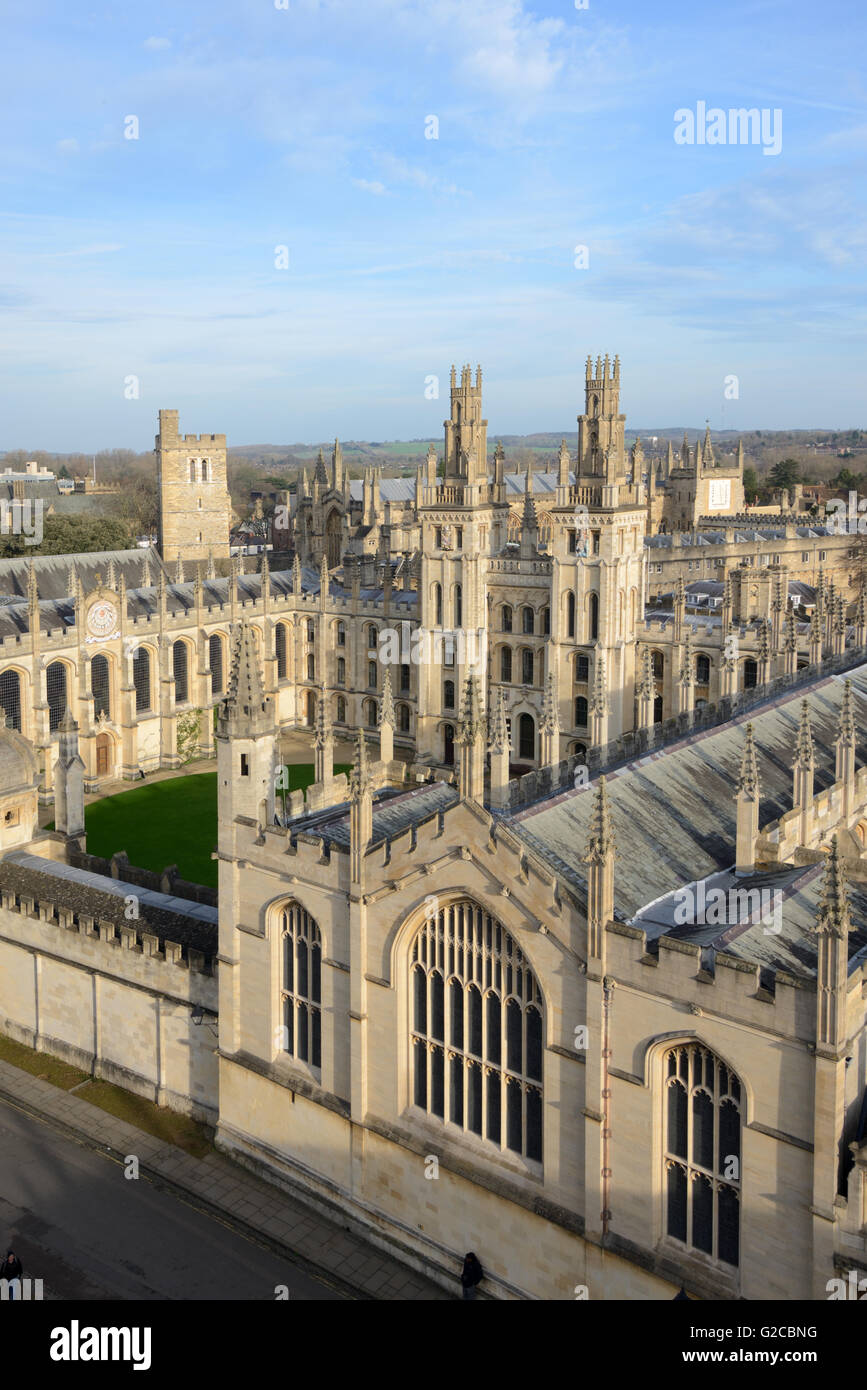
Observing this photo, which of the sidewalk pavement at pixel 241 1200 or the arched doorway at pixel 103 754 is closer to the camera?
the sidewalk pavement at pixel 241 1200

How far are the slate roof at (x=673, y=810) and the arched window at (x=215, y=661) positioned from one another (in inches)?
1426

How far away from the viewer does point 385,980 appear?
2166 cm

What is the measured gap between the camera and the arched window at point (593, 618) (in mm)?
51919

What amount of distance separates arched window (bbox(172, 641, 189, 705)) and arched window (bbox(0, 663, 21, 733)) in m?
9.09

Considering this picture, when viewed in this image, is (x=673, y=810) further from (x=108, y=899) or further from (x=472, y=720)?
(x=108, y=899)

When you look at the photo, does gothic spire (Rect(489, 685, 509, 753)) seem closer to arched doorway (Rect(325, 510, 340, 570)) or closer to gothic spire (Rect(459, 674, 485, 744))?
gothic spire (Rect(459, 674, 485, 744))

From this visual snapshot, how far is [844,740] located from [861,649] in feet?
49.4

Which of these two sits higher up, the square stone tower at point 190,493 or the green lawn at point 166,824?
the square stone tower at point 190,493

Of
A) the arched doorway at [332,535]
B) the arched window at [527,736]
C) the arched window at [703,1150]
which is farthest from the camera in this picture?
the arched doorway at [332,535]

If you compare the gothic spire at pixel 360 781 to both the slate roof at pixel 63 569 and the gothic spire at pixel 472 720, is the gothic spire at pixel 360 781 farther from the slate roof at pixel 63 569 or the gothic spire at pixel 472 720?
the slate roof at pixel 63 569

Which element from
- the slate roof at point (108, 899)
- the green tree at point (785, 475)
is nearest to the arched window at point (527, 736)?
the slate roof at point (108, 899)

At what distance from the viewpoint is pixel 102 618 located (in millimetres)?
54312

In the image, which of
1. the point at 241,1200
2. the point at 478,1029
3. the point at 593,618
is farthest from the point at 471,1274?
Answer: the point at 593,618

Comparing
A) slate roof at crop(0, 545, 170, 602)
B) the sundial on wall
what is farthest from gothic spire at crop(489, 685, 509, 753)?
Result: slate roof at crop(0, 545, 170, 602)
